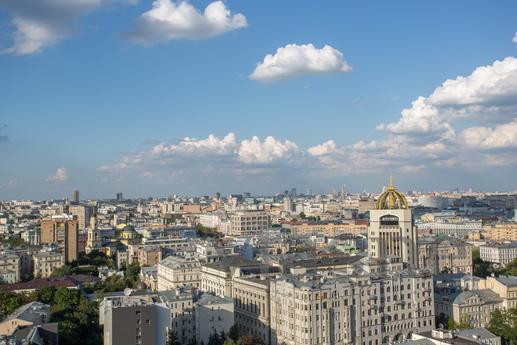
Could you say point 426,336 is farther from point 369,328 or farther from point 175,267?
point 175,267

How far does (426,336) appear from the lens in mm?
A: 42281

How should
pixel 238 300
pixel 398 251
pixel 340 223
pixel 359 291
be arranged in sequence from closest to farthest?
pixel 359 291 < pixel 238 300 < pixel 398 251 < pixel 340 223

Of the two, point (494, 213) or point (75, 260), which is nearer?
point (75, 260)

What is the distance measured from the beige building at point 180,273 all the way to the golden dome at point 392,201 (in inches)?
815

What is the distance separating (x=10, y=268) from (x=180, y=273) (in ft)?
95.7

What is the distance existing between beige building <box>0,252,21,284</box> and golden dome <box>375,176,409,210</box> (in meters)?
47.1

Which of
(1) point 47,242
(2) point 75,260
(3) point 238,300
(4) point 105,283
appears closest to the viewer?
(3) point 238,300

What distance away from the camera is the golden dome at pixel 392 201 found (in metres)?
66.1

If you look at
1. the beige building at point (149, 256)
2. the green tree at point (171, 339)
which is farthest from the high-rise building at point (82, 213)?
the green tree at point (171, 339)

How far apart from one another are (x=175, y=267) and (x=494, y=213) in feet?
423

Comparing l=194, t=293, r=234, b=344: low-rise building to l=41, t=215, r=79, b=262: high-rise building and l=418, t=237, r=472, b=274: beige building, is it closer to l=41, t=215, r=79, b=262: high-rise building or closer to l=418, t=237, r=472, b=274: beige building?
l=418, t=237, r=472, b=274: beige building

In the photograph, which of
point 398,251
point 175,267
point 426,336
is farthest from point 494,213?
point 426,336

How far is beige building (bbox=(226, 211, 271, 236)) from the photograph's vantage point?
129375 mm

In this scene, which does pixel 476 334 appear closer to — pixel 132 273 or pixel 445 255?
pixel 445 255
